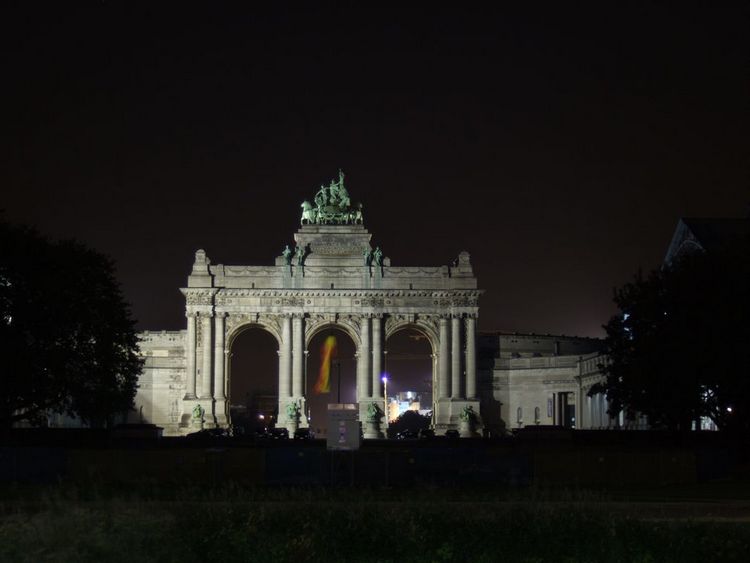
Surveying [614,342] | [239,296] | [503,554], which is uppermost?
[239,296]

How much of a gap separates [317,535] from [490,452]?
21870 millimetres

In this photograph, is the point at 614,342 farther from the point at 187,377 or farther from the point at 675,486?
the point at 187,377

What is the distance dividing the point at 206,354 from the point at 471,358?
28.2 metres

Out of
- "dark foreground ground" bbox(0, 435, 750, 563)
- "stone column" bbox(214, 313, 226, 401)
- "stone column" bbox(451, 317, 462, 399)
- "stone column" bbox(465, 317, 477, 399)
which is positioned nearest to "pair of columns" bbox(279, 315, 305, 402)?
"stone column" bbox(214, 313, 226, 401)

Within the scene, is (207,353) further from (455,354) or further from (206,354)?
(455,354)

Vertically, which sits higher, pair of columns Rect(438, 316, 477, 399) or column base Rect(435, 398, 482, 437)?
pair of columns Rect(438, 316, 477, 399)

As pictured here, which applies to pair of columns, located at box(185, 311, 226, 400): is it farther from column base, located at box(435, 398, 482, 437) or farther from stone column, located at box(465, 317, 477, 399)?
stone column, located at box(465, 317, 477, 399)

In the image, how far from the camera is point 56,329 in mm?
82312

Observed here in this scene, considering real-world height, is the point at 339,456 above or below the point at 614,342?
below

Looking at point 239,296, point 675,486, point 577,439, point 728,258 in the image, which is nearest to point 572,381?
point 239,296

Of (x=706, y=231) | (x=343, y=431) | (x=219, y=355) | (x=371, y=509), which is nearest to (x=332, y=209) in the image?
(x=219, y=355)

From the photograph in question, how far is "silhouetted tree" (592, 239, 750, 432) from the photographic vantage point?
7144 cm

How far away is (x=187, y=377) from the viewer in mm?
151000

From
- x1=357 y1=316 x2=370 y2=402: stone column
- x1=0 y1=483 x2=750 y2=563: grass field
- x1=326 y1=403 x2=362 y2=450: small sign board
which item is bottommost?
x1=0 y1=483 x2=750 y2=563: grass field
